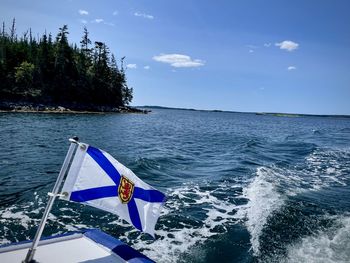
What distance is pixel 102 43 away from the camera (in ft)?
372

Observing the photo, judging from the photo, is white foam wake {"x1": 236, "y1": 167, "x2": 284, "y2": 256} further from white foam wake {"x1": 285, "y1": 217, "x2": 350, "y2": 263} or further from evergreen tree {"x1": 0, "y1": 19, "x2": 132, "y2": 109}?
evergreen tree {"x1": 0, "y1": 19, "x2": 132, "y2": 109}


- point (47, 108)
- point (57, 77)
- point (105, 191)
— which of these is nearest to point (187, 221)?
point (105, 191)

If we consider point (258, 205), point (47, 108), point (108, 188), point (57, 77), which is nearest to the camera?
point (108, 188)

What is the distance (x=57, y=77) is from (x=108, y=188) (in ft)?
317

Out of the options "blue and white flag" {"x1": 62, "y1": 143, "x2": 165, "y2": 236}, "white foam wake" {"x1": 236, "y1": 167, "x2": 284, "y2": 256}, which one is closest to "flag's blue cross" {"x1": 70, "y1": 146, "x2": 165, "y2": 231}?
"blue and white flag" {"x1": 62, "y1": 143, "x2": 165, "y2": 236}

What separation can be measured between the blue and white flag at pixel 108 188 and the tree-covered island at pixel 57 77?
232 feet

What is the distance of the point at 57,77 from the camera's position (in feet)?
305

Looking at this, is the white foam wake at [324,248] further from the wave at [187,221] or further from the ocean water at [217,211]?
the wave at [187,221]

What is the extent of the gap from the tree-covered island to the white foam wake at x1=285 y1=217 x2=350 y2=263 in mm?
70304

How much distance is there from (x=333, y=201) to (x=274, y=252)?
610 cm

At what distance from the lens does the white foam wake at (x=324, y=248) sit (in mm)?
7633

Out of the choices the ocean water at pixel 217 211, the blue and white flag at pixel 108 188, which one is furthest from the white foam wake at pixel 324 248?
the blue and white flag at pixel 108 188

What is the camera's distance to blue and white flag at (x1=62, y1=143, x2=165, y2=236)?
4.38 meters

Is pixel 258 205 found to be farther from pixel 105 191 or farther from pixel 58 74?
pixel 58 74
